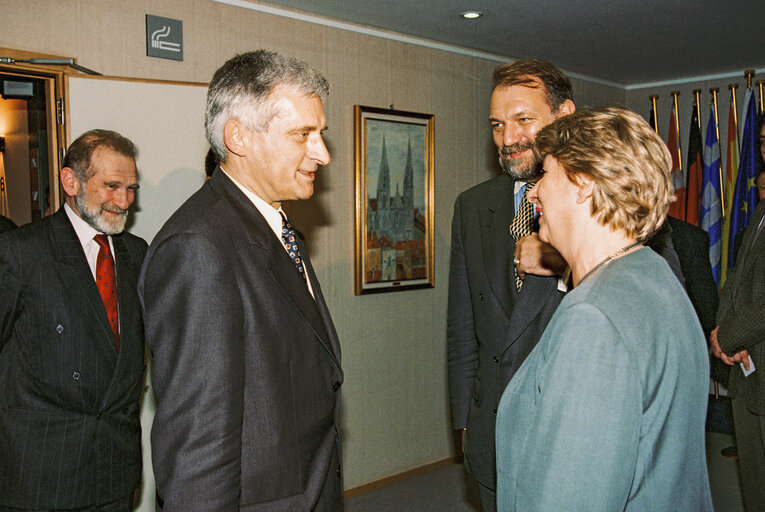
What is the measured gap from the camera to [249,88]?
4.93 feet

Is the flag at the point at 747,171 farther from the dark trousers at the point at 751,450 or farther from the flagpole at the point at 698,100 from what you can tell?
the dark trousers at the point at 751,450

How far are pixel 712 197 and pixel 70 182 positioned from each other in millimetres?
4986

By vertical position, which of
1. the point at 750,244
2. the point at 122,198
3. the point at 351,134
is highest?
the point at 351,134

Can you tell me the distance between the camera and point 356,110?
3838 mm

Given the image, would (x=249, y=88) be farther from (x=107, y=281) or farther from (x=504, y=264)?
(x=107, y=281)

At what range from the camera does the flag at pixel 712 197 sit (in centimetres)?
527

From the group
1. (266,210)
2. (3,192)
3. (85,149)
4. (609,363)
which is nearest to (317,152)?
(266,210)

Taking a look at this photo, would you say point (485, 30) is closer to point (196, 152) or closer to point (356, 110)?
point (356, 110)

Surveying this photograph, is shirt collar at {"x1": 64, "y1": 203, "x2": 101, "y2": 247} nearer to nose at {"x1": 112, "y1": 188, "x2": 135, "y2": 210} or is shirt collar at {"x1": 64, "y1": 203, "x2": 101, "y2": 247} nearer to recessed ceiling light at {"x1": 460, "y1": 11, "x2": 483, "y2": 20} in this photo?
nose at {"x1": 112, "y1": 188, "x2": 135, "y2": 210}

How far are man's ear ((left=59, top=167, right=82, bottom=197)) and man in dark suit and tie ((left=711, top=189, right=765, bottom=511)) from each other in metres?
2.90

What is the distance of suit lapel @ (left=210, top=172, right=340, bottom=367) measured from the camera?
4.63 ft

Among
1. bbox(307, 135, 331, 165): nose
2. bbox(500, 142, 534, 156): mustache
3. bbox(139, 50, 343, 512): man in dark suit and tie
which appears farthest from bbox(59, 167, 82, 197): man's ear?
bbox(500, 142, 534, 156): mustache

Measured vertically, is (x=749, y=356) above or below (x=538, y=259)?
below

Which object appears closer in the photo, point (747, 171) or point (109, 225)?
point (109, 225)
